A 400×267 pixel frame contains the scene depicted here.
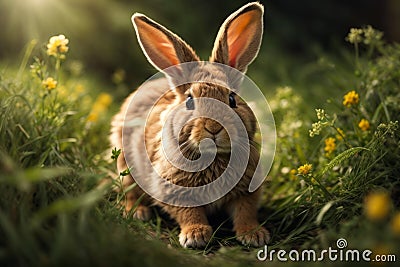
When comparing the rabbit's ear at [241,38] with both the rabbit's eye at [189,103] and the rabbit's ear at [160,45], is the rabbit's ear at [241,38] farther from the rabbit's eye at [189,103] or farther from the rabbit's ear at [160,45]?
the rabbit's eye at [189,103]

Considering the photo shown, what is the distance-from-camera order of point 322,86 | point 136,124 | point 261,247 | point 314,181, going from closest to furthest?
point 261,247, point 314,181, point 136,124, point 322,86

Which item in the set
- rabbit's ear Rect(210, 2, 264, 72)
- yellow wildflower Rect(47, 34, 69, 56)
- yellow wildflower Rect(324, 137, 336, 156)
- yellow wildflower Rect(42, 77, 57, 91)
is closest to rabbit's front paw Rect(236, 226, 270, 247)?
yellow wildflower Rect(324, 137, 336, 156)

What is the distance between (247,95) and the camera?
151 inches

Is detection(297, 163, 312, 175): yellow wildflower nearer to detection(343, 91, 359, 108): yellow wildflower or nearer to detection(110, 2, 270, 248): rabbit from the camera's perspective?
detection(110, 2, 270, 248): rabbit

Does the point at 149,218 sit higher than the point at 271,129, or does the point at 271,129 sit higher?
the point at 271,129

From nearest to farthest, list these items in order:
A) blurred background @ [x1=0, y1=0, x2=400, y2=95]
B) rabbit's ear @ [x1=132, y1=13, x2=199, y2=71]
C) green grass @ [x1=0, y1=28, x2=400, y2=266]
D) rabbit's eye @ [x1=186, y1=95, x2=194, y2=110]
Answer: green grass @ [x1=0, y1=28, x2=400, y2=266]
rabbit's eye @ [x1=186, y1=95, x2=194, y2=110]
rabbit's ear @ [x1=132, y1=13, x2=199, y2=71]
blurred background @ [x1=0, y1=0, x2=400, y2=95]

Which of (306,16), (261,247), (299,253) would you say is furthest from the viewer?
(306,16)

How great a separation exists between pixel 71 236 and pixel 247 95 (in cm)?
203

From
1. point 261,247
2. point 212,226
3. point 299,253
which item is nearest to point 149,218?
point 212,226

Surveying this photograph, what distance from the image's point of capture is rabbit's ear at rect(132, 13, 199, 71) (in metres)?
3.34

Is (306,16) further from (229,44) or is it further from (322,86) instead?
(229,44)

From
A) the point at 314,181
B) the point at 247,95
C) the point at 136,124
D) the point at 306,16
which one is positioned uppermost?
the point at 306,16
